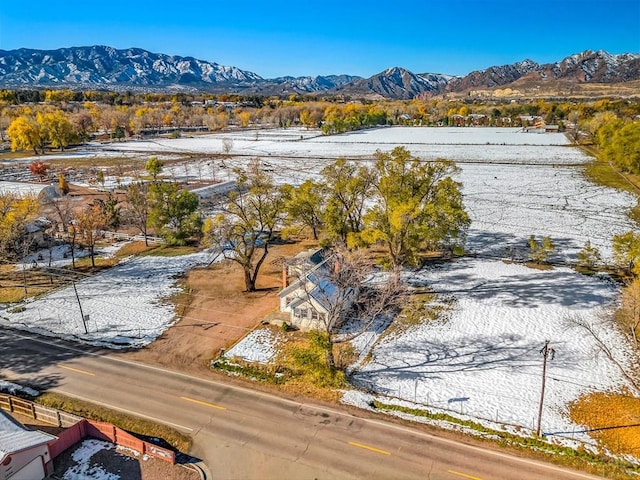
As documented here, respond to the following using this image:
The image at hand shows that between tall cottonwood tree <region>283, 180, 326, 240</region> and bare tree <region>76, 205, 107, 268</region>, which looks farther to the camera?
bare tree <region>76, 205, 107, 268</region>

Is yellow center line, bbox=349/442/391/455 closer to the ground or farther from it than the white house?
closer to the ground

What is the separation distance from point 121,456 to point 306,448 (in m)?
8.75

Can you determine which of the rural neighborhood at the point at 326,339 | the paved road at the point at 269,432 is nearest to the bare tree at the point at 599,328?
the rural neighborhood at the point at 326,339

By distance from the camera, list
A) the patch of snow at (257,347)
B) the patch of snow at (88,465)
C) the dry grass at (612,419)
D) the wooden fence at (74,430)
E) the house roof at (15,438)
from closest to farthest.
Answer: the house roof at (15,438)
the patch of snow at (88,465)
the wooden fence at (74,430)
the dry grass at (612,419)
the patch of snow at (257,347)

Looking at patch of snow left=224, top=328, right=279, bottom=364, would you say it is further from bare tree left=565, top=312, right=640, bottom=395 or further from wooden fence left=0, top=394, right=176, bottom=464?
bare tree left=565, top=312, right=640, bottom=395

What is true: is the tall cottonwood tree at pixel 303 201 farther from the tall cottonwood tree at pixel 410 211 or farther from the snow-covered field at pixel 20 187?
the snow-covered field at pixel 20 187

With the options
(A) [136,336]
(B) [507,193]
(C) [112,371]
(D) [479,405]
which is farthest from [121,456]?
(B) [507,193]

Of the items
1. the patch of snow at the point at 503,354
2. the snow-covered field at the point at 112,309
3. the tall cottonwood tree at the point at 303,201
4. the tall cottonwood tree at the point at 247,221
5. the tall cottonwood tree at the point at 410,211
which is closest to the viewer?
Result: the patch of snow at the point at 503,354

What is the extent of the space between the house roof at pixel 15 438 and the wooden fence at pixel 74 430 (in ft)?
2.73

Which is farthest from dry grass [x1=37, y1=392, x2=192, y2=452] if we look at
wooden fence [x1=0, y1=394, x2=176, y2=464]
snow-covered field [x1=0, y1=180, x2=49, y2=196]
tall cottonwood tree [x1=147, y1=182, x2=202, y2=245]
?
snow-covered field [x1=0, y1=180, x2=49, y2=196]

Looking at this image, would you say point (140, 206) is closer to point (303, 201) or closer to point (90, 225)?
point (90, 225)

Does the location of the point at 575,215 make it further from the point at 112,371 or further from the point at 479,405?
the point at 112,371

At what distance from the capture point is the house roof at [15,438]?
59.2 feet

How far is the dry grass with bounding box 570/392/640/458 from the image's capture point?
21141mm
